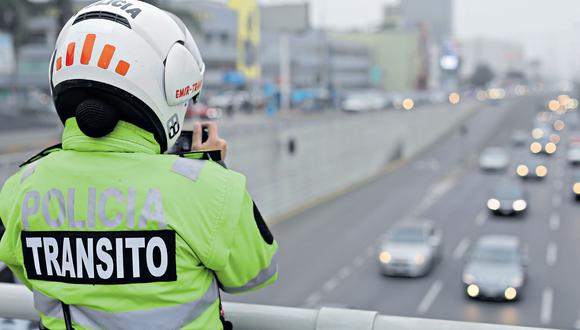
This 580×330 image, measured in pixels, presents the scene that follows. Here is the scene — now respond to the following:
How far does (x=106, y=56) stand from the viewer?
6.35ft

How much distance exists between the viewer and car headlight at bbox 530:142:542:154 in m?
57.5

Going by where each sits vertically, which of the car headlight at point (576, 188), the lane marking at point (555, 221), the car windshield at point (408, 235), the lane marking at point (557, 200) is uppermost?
the car windshield at point (408, 235)

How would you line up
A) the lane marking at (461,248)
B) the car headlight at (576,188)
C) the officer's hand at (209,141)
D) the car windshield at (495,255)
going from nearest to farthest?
the officer's hand at (209,141)
the car windshield at (495,255)
the lane marking at (461,248)
the car headlight at (576,188)

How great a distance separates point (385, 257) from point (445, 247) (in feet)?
17.2

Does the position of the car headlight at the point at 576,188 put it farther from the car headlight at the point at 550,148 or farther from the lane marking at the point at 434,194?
the car headlight at the point at 550,148

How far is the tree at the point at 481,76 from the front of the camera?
395 feet

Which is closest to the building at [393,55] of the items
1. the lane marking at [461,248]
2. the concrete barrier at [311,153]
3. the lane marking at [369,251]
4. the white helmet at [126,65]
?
the concrete barrier at [311,153]

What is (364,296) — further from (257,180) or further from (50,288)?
(50,288)

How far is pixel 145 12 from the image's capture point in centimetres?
204

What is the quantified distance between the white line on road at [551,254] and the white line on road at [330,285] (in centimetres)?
681

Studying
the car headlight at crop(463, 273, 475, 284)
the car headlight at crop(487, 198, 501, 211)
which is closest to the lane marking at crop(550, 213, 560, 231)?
the car headlight at crop(487, 198, 501, 211)

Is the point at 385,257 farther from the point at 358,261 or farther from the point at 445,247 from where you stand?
the point at 445,247

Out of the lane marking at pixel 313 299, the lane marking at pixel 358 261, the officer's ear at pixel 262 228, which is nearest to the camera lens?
the officer's ear at pixel 262 228

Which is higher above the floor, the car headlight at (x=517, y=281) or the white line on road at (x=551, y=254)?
the car headlight at (x=517, y=281)
